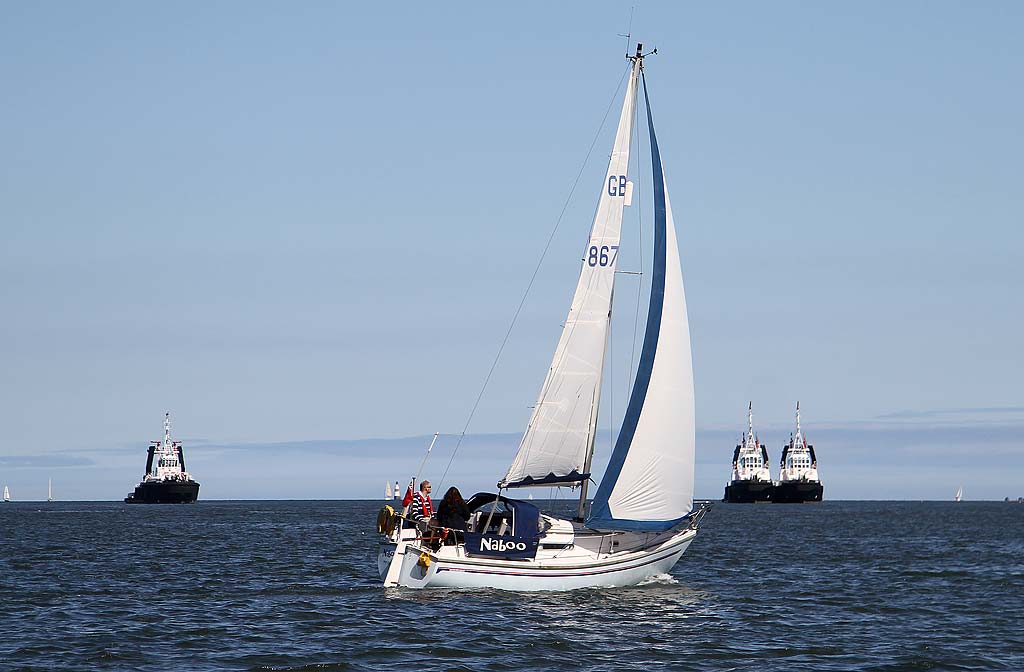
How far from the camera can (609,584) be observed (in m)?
30.2

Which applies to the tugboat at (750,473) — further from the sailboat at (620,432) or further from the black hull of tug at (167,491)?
the sailboat at (620,432)

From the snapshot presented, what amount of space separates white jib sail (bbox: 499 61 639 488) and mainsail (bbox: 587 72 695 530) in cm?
85

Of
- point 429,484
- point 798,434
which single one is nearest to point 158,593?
point 429,484

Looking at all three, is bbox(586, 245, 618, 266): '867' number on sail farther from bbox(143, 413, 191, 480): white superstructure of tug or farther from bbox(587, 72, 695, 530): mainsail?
bbox(143, 413, 191, 480): white superstructure of tug

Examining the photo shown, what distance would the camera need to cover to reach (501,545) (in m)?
29.2

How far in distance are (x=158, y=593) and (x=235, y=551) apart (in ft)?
61.9

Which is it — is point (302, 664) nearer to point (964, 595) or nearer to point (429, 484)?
point (429, 484)

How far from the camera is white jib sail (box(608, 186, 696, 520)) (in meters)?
30.9

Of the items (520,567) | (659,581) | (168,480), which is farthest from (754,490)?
(520,567)

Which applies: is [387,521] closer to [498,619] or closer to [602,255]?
[498,619]

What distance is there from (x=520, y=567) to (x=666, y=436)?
4819 mm

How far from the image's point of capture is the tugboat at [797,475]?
17152 cm

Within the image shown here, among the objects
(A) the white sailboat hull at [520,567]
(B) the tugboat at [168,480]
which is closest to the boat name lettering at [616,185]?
(A) the white sailboat hull at [520,567]

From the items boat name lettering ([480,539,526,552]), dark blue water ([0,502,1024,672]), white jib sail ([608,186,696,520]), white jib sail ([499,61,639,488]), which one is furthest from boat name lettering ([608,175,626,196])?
dark blue water ([0,502,1024,672])
